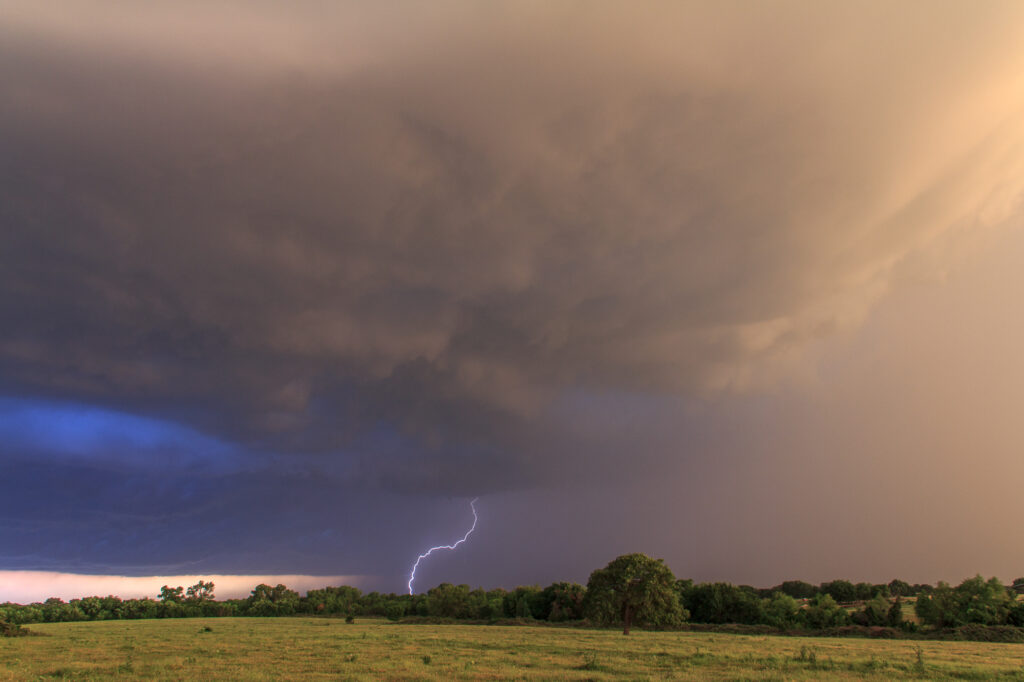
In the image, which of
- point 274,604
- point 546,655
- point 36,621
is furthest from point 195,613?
point 546,655

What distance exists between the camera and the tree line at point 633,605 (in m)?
84.7

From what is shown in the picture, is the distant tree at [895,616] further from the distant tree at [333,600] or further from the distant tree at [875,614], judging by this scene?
the distant tree at [333,600]

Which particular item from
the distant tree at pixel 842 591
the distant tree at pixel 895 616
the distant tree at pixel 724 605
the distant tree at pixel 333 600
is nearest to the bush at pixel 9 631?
the distant tree at pixel 333 600

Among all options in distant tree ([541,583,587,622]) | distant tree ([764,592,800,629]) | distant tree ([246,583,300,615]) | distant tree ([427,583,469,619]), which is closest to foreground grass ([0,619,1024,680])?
distant tree ([764,592,800,629])

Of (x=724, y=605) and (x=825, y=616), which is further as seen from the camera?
(x=724, y=605)

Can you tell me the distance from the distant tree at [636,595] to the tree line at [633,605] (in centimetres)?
15

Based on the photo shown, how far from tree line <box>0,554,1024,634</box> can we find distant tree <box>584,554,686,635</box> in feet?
0.48

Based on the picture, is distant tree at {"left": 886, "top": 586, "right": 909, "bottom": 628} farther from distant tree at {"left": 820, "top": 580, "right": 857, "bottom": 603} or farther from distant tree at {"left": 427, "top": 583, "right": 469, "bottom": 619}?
distant tree at {"left": 427, "top": 583, "right": 469, "bottom": 619}

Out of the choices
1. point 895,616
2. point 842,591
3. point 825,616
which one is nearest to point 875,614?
point 895,616

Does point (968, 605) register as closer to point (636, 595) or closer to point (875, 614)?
A: point (875, 614)

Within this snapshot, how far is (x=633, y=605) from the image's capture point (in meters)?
83.1

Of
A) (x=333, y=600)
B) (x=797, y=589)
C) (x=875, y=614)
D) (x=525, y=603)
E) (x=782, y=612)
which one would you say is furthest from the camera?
(x=797, y=589)

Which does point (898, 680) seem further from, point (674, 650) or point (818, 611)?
point (818, 611)

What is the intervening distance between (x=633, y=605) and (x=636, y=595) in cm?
151
